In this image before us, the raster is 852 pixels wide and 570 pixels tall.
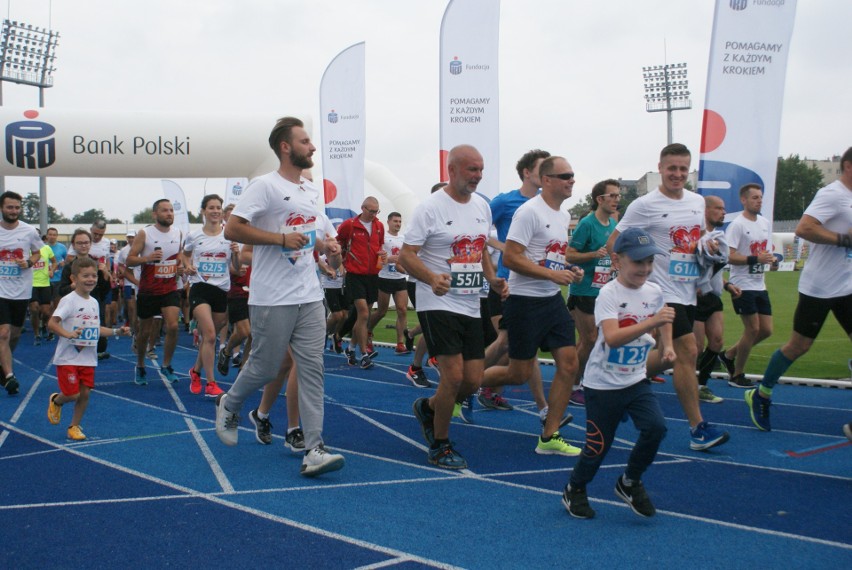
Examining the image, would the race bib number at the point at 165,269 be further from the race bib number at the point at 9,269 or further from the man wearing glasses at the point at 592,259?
the man wearing glasses at the point at 592,259

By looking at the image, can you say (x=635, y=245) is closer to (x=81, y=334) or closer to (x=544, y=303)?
(x=544, y=303)

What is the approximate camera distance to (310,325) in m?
5.37

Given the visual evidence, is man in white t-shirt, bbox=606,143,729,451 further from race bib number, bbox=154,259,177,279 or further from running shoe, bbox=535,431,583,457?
race bib number, bbox=154,259,177,279

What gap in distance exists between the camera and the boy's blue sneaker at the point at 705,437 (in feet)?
18.5

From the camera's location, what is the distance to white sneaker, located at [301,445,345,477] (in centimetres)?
504

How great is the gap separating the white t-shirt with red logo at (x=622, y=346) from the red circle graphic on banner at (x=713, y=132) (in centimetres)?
494

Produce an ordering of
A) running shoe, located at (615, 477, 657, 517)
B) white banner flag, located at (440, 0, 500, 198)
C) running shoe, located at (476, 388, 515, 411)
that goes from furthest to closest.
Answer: white banner flag, located at (440, 0, 500, 198) → running shoe, located at (476, 388, 515, 411) → running shoe, located at (615, 477, 657, 517)

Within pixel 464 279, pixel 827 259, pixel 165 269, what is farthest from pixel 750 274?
pixel 165 269

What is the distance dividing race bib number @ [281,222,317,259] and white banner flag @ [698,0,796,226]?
5.06m

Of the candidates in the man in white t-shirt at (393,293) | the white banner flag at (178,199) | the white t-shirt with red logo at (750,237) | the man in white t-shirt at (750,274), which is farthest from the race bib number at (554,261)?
the white banner flag at (178,199)

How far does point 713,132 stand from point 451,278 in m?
4.73

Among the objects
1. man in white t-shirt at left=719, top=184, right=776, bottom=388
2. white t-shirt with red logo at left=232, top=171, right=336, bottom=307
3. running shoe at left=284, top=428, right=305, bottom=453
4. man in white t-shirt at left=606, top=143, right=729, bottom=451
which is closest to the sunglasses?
man in white t-shirt at left=606, top=143, right=729, bottom=451

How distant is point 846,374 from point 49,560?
9502 mm

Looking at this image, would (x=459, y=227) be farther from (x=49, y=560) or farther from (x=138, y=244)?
(x=138, y=244)
